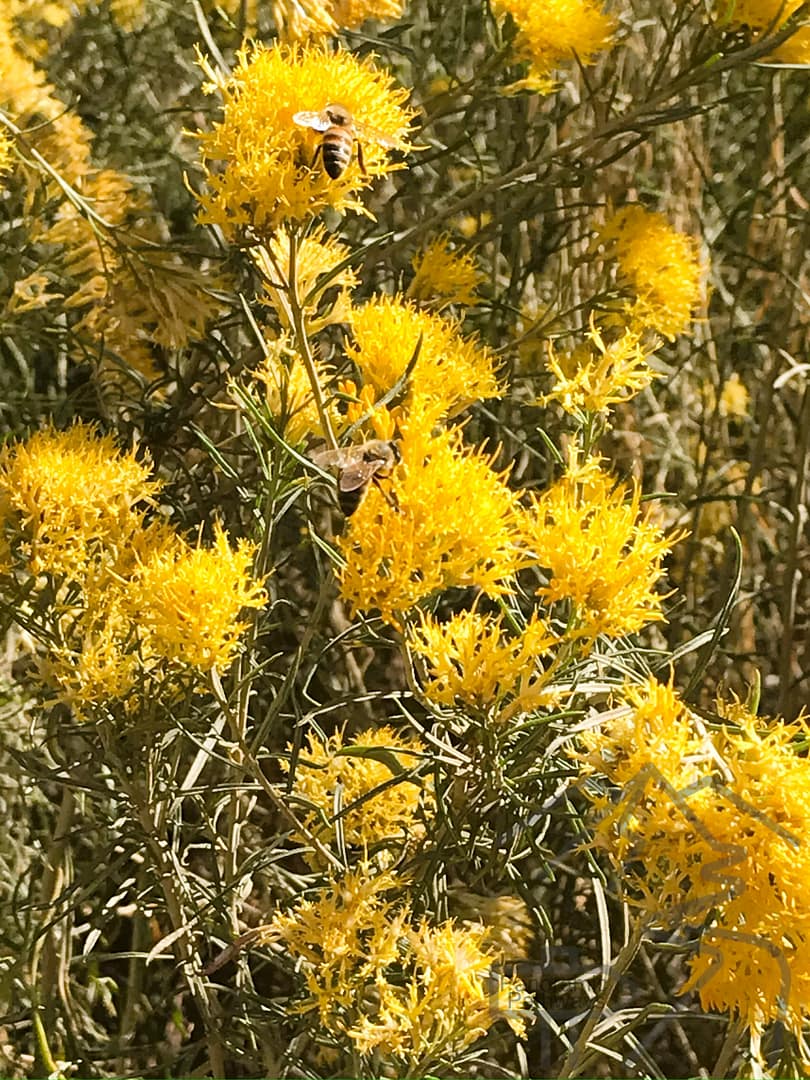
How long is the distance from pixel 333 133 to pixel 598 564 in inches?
9.2

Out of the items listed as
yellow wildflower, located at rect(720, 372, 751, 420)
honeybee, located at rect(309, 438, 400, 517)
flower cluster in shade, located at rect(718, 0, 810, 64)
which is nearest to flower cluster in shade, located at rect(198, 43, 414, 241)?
honeybee, located at rect(309, 438, 400, 517)

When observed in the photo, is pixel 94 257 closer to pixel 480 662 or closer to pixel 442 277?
pixel 442 277

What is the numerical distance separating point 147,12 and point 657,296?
23.8 inches

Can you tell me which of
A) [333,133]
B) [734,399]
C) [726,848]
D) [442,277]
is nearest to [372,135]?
[333,133]

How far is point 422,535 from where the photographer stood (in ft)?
1.64

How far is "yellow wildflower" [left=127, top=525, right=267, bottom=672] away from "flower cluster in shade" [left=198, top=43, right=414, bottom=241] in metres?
0.15

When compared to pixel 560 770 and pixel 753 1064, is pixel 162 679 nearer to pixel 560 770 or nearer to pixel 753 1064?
pixel 560 770

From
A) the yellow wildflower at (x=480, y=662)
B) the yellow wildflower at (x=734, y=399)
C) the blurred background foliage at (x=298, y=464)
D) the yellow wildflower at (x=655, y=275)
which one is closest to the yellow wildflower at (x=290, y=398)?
the blurred background foliage at (x=298, y=464)

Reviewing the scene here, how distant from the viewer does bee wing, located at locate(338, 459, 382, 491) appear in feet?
1.55

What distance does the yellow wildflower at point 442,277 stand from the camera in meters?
0.73

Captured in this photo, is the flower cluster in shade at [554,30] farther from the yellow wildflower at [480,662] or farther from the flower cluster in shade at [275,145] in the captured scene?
the yellow wildflower at [480,662]

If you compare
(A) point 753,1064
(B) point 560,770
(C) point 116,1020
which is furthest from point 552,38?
(C) point 116,1020

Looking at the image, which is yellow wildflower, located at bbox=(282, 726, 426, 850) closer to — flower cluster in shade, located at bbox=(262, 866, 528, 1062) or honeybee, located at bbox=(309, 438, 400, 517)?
flower cluster in shade, located at bbox=(262, 866, 528, 1062)

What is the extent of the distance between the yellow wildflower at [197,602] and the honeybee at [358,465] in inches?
2.6
